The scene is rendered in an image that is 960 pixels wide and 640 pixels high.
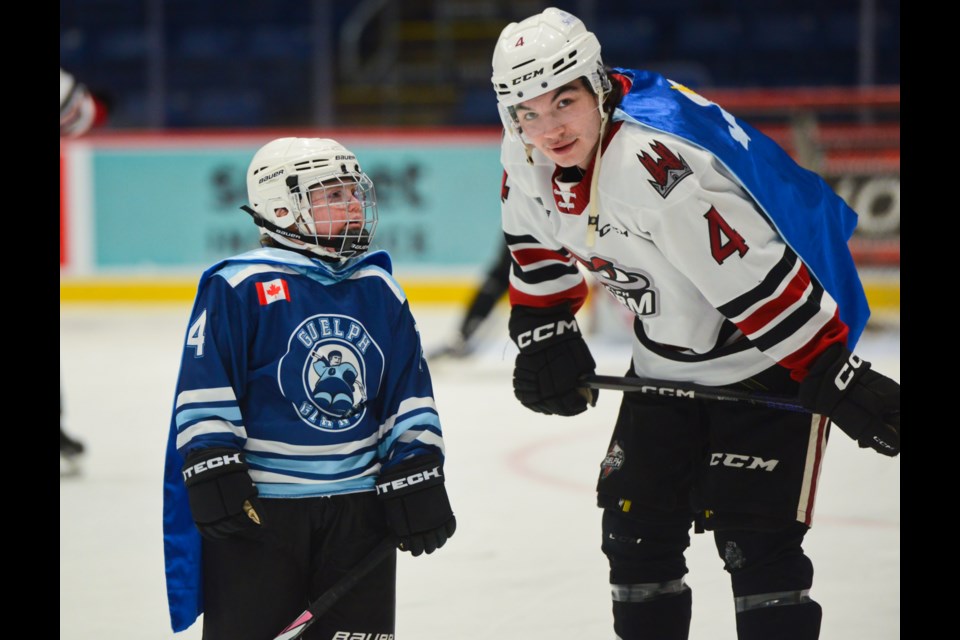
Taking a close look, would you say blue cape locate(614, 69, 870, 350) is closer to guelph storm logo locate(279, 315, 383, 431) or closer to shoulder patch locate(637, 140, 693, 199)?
shoulder patch locate(637, 140, 693, 199)

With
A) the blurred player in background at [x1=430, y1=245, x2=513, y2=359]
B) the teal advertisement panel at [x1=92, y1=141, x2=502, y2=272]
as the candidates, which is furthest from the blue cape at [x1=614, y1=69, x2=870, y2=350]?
the teal advertisement panel at [x1=92, y1=141, x2=502, y2=272]

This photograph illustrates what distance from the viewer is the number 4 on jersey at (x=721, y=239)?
1.61 metres

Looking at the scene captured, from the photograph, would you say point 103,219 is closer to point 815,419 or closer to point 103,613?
point 103,613

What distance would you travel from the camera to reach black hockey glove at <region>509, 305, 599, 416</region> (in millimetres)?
1942

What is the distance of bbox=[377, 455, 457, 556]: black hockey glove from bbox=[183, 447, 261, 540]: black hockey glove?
0.18 m

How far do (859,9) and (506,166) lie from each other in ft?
19.5

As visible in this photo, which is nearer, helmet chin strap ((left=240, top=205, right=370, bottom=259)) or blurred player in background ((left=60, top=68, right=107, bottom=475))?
helmet chin strap ((left=240, top=205, right=370, bottom=259))

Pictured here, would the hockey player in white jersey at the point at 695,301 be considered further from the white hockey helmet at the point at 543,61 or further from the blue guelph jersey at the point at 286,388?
the blue guelph jersey at the point at 286,388

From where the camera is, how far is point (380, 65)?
8.26m

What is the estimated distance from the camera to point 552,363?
1947 mm

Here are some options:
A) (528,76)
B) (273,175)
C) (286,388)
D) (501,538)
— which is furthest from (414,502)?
(501,538)

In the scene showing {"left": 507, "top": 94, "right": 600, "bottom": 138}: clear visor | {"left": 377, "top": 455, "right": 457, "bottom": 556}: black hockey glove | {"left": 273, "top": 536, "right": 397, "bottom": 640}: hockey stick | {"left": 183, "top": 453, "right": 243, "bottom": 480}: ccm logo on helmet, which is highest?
{"left": 507, "top": 94, "right": 600, "bottom": 138}: clear visor
